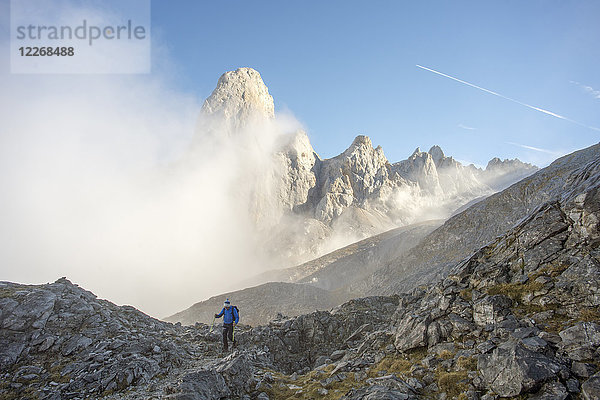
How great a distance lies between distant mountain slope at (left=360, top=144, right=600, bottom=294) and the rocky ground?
121ft

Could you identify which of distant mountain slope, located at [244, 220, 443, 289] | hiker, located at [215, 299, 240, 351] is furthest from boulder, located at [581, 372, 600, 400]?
distant mountain slope, located at [244, 220, 443, 289]

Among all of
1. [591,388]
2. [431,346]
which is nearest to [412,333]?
[431,346]

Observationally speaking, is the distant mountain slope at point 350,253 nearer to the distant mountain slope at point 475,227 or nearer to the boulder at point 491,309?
the distant mountain slope at point 475,227

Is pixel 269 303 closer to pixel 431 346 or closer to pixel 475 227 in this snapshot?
pixel 475 227

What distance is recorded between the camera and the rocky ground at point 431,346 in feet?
35.9

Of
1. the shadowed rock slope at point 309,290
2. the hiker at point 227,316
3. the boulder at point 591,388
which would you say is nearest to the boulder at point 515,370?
the boulder at point 591,388

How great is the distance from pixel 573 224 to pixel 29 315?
3367 cm

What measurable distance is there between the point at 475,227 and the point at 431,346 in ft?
199

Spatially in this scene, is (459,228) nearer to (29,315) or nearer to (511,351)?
(511,351)

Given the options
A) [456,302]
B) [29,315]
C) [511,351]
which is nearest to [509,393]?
[511,351]

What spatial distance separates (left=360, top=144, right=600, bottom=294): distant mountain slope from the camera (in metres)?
57.7

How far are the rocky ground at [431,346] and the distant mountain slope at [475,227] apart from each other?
36972 millimetres

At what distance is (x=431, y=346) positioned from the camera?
15742mm

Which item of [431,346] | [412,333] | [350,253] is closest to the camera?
[431,346]
